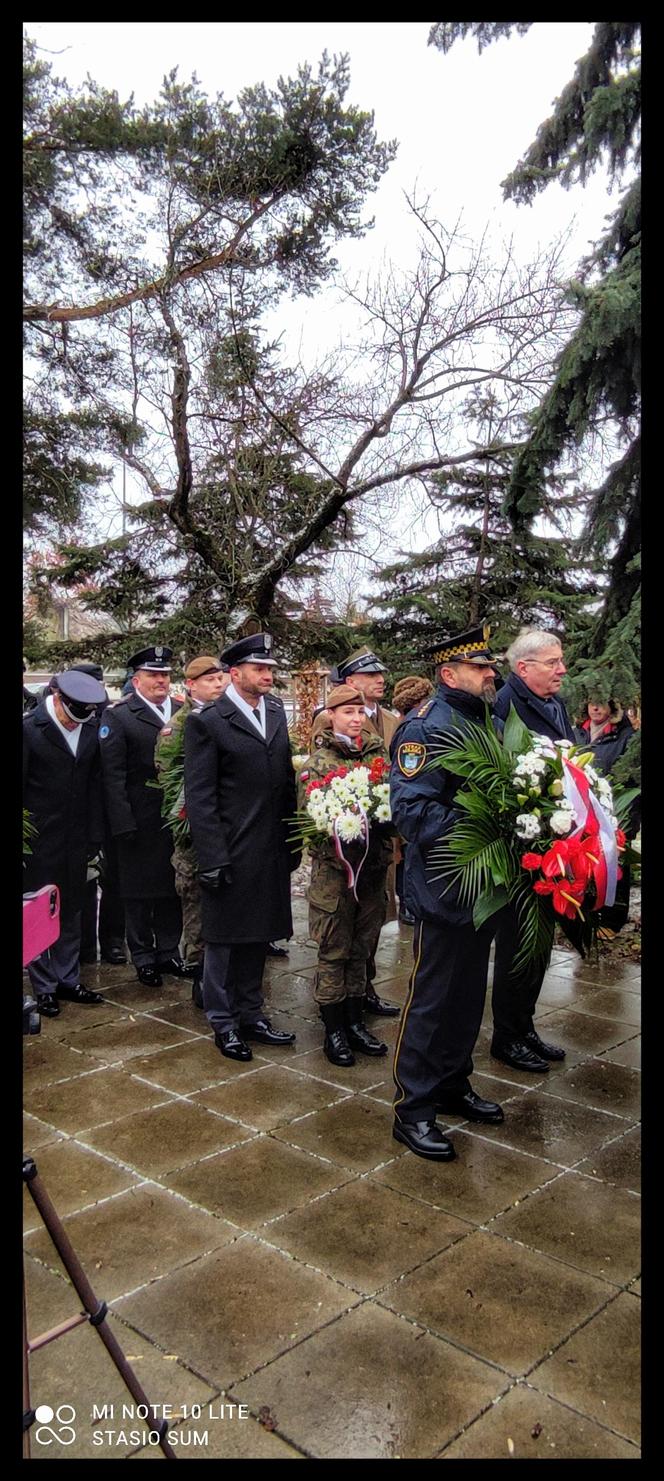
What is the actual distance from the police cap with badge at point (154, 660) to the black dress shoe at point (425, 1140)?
355cm

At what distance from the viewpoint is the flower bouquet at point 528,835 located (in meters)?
3.72

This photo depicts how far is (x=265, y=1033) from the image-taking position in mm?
5199

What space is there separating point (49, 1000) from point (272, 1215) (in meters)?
2.59

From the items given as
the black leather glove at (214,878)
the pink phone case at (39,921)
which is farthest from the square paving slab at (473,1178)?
the pink phone case at (39,921)

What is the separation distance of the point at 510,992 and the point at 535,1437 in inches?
99.5

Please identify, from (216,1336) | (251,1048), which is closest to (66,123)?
(251,1048)

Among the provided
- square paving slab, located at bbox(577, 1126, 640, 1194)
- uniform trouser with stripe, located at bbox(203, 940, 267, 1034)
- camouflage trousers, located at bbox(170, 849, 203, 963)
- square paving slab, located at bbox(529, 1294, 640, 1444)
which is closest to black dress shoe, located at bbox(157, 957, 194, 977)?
camouflage trousers, located at bbox(170, 849, 203, 963)

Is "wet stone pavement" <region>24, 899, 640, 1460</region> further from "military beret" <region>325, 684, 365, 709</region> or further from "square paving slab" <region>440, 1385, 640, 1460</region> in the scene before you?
"military beret" <region>325, 684, 365, 709</region>

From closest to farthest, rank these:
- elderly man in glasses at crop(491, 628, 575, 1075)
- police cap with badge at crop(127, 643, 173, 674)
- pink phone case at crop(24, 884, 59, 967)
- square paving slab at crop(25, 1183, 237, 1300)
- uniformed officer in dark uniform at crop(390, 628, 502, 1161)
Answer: pink phone case at crop(24, 884, 59, 967), square paving slab at crop(25, 1183, 237, 1300), uniformed officer in dark uniform at crop(390, 628, 502, 1161), elderly man in glasses at crop(491, 628, 575, 1075), police cap with badge at crop(127, 643, 173, 674)

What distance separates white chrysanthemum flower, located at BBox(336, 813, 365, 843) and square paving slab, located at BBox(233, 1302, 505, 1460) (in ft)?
7.30

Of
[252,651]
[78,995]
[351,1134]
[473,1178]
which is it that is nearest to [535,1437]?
[473,1178]

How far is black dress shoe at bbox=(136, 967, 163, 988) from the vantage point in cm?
626

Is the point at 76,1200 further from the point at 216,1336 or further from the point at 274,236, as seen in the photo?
the point at 274,236
